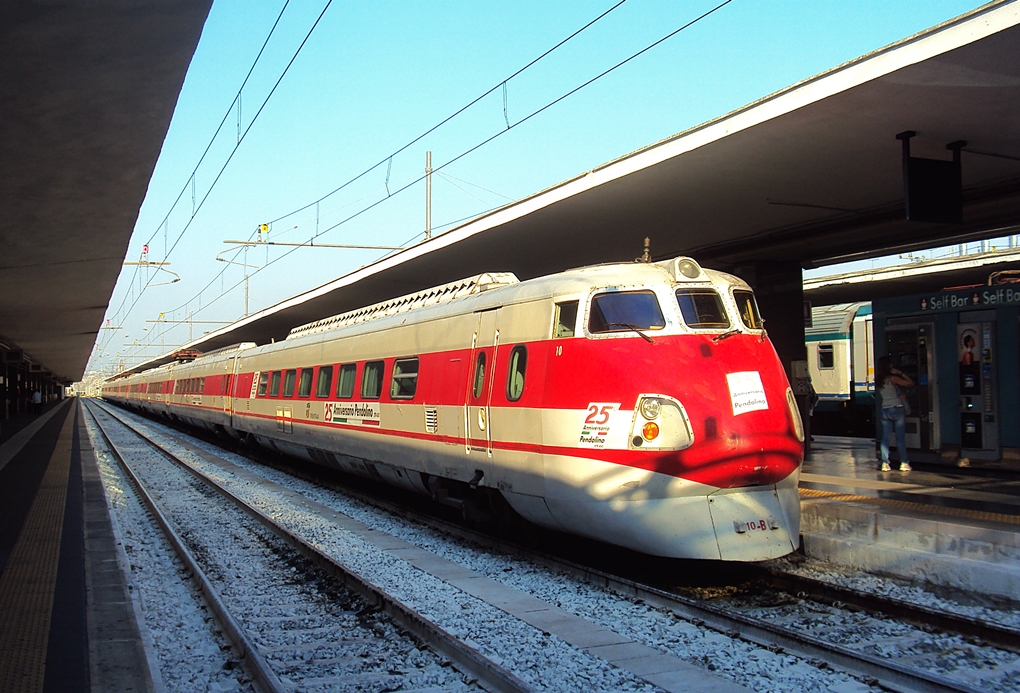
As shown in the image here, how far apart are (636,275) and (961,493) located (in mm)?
5304

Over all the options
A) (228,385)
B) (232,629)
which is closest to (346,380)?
(232,629)

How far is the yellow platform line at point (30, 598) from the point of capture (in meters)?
5.04

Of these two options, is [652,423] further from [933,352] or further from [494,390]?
[933,352]

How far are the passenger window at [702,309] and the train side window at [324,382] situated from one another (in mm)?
8255

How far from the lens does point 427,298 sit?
39.2 ft

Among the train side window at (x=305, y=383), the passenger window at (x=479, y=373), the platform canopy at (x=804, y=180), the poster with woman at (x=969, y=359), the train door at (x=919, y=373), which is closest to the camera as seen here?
the platform canopy at (x=804, y=180)

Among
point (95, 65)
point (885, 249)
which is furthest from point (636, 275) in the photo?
point (885, 249)

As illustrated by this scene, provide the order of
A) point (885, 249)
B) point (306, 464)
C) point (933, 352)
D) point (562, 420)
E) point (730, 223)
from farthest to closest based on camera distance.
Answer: point (306, 464), point (885, 249), point (730, 223), point (933, 352), point (562, 420)

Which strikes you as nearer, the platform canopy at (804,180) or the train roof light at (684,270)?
the platform canopy at (804,180)

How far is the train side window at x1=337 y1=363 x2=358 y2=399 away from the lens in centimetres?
1332

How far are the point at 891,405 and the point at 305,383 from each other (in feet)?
34.1

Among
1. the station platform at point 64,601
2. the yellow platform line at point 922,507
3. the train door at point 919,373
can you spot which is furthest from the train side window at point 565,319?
the train door at point 919,373

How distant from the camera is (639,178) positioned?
10.8 metres

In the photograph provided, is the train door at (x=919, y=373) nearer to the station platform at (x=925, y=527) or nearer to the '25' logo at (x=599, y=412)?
the station platform at (x=925, y=527)
